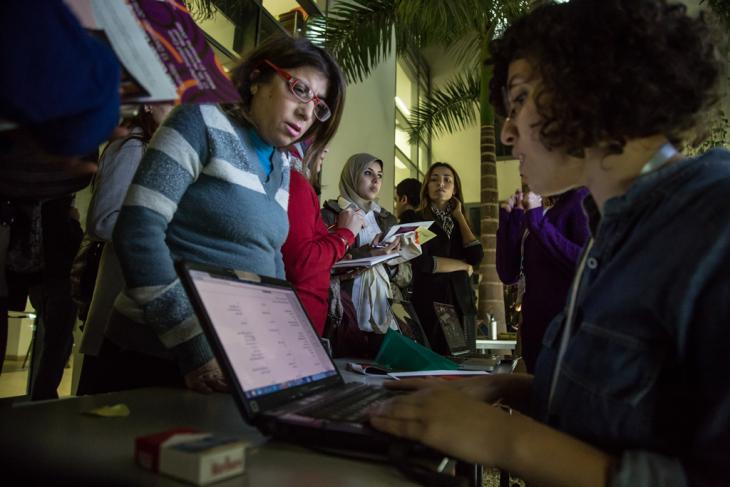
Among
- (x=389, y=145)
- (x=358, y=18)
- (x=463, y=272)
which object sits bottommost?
(x=463, y=272)

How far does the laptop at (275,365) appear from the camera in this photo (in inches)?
24.6

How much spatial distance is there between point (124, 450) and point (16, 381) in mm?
4792

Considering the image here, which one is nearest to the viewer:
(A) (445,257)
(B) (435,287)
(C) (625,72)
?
(C) (625,72)

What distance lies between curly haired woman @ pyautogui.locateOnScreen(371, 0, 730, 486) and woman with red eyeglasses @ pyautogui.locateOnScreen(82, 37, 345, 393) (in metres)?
0.51

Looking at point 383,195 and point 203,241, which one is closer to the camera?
point 203,241

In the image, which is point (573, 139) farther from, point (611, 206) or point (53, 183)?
point (53, 183)

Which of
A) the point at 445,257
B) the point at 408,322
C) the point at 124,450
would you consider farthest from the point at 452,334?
the point at 124,450

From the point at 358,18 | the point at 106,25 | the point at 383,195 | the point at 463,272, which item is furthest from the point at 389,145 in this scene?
the point at 106,25

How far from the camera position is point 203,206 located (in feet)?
3.56

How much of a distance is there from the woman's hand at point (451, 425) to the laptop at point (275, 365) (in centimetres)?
2

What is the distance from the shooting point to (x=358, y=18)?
4.81 meters

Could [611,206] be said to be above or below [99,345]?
above

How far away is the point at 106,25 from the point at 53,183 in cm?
23

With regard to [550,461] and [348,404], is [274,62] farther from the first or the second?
[550,461]
